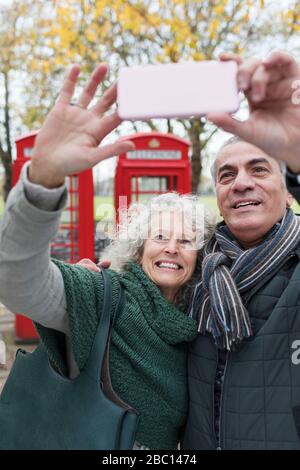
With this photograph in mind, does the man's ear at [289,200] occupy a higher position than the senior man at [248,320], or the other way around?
the man's ear at [289,200]

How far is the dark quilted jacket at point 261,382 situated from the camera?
1455mm

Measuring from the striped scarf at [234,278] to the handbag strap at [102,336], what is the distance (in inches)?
13.0

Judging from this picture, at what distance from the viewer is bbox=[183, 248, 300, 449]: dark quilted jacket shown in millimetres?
1455

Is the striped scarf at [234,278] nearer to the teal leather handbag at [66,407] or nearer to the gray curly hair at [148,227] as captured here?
the gray curly hair at [148,227]

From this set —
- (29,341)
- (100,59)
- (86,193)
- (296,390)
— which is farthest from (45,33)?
(296,390)

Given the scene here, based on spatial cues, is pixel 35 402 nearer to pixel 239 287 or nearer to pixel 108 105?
pixel 239 287

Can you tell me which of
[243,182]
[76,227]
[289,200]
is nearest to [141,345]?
[243,182]

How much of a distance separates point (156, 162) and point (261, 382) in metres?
4.14

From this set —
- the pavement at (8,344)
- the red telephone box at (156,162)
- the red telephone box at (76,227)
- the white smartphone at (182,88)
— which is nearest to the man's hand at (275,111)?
the white smartphone at (182,88)

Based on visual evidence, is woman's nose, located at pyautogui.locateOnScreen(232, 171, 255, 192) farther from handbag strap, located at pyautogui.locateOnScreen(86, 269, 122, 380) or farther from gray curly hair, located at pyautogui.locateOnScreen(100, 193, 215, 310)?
handbag strap, located at pyautogui.locateOnScreen(86, 269, 122, 380)

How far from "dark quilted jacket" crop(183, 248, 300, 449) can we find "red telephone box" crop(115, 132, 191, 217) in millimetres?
3816

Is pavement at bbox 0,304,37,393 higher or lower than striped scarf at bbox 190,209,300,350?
lower

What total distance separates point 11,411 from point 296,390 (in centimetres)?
90

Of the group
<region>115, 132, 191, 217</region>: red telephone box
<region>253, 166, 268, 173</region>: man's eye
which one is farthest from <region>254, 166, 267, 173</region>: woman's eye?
<region>115, 132, 191, 217</region>: red telephone box
